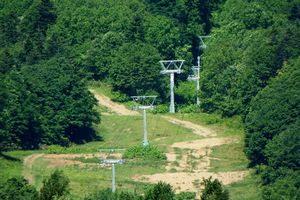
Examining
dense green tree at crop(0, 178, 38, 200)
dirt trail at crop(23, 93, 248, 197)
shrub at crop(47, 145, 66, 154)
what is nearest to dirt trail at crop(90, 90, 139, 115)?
dirt trail at crop(23, 93, 248, 197)

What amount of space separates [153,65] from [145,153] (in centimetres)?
1770

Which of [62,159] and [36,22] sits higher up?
[36,22]

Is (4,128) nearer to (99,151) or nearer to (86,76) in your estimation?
(99,151)

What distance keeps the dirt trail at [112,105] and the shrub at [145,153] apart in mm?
12166

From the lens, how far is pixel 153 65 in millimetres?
149125

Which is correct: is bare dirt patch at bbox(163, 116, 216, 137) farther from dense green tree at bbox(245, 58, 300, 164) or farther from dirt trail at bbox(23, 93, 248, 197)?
dense green tree at bbox(245, 58, 300, 164)

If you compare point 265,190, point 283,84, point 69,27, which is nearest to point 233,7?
point 69,27

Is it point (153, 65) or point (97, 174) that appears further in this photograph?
point (153, 65)

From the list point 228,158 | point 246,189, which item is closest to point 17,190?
point 246,189

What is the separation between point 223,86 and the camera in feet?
474

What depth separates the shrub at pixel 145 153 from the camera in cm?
13162

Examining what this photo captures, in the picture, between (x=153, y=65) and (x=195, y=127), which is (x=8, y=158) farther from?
(x=153, y=65)

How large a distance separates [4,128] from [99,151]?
18.8 feet

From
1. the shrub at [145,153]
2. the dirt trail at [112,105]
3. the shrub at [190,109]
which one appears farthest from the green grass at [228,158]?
the shrub at [190,109]
